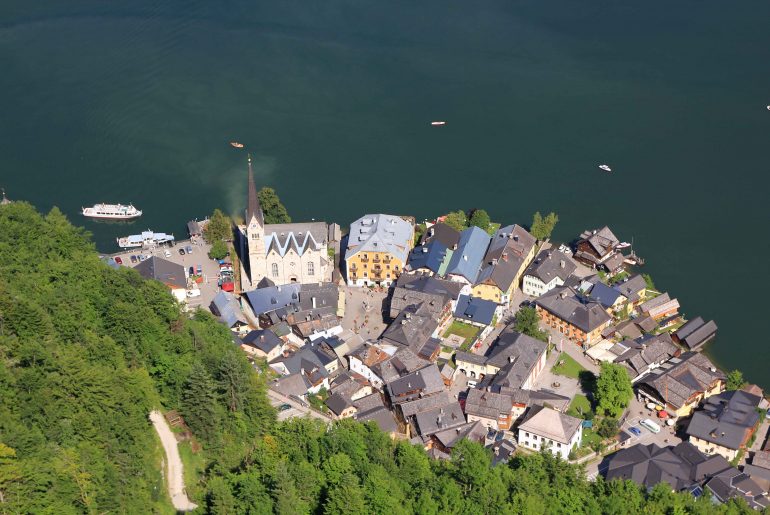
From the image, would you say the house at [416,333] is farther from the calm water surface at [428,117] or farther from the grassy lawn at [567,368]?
the calm water surface at [428,117]

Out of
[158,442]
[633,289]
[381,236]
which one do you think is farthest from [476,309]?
[158,442]

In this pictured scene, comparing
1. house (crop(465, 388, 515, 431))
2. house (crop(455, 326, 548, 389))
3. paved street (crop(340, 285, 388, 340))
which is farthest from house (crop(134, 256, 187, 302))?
house (crop(465, 388, 515, 431))

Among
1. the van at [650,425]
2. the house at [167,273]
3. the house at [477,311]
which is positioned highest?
the house at [167,273]

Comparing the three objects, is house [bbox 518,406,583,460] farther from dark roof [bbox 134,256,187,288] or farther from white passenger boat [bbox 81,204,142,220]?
white passenger boat [bbox 81,204,142,220]

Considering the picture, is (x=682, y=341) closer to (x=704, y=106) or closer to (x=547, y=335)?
(x=547, y=335)

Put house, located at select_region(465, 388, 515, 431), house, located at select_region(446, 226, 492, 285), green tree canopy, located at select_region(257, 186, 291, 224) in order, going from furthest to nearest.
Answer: green tree canopy, located at select_region(257, 186, 291, 224) → house, located at select_region(446, 226, 492, 285) → house, located at select_region(465, 388, 515, 431)

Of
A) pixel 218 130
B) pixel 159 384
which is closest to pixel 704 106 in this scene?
pixel 218 130

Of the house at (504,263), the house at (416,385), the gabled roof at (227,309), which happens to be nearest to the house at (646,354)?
the house at (504,263)
